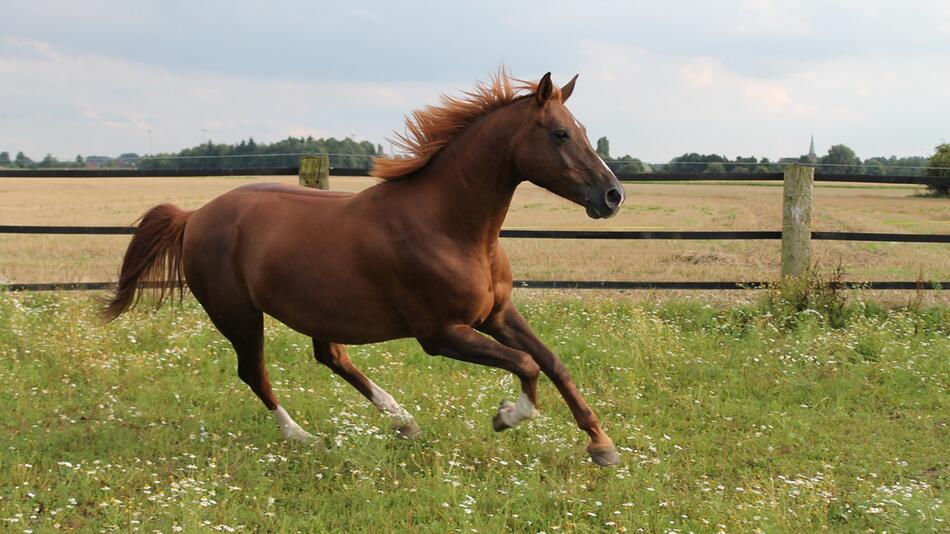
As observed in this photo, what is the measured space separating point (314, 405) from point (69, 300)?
4.05 m

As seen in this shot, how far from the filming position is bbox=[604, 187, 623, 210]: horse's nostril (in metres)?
3.75

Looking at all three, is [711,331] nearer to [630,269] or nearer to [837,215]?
[630,269]

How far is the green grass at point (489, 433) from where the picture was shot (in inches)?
146

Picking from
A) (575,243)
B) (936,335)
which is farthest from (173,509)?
(575,243)

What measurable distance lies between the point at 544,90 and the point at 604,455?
1.90 meters

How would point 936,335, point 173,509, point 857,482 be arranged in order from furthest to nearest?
point 936,335 → point 857,482 → point 173,509

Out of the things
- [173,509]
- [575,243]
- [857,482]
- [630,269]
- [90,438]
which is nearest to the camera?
[173,509]

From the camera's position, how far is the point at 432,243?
4160 millimetres

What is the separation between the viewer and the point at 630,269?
12.3 m

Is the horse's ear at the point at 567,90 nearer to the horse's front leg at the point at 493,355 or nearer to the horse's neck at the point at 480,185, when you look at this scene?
the horse's neck at the point at 480,185

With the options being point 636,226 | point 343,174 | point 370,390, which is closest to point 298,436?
point 370,390

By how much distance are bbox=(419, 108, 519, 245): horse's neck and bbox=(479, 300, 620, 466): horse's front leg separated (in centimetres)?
49

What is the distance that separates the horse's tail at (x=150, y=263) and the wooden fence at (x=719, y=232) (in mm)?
2518

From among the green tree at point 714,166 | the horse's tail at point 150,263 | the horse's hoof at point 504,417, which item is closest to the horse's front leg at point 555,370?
the horse's hoof at point 504,417
